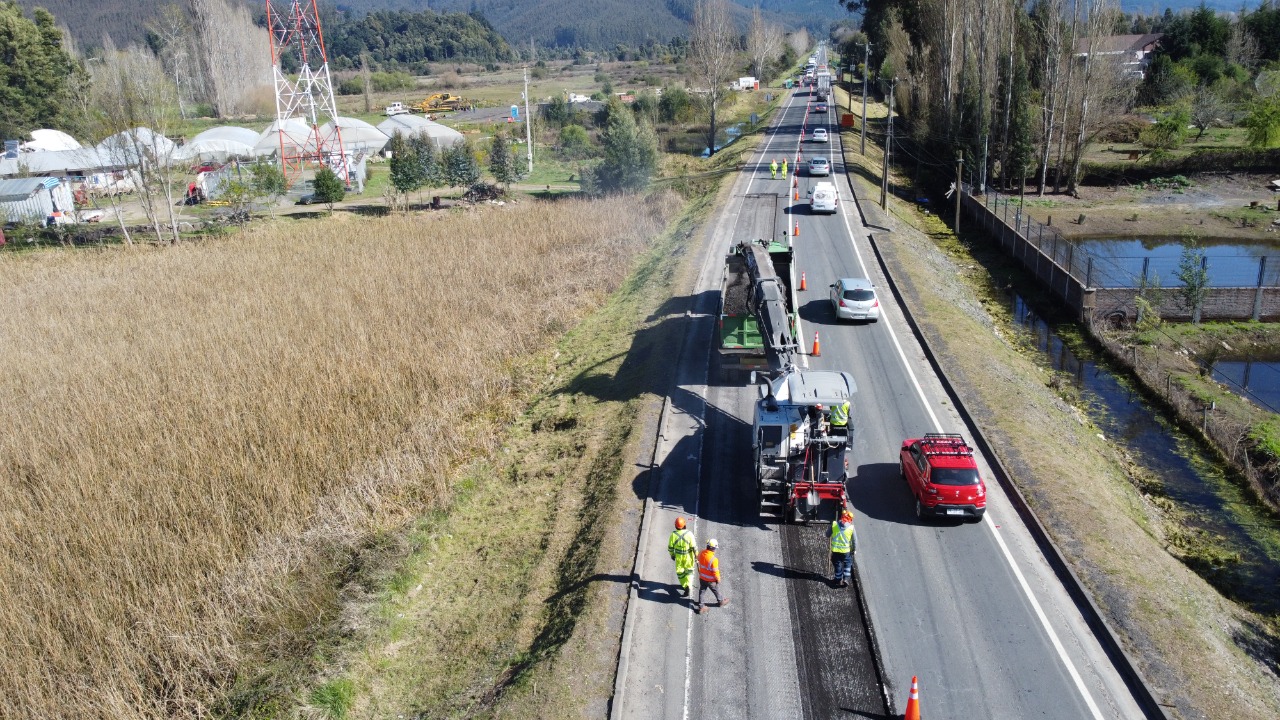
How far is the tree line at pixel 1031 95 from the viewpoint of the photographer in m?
53.5

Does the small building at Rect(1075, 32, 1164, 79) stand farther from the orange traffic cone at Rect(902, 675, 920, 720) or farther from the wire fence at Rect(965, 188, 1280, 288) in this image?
the orange traffic cone at Rect(902, 675, 920, 720)

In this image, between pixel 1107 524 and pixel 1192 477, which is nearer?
pixel 1107 524

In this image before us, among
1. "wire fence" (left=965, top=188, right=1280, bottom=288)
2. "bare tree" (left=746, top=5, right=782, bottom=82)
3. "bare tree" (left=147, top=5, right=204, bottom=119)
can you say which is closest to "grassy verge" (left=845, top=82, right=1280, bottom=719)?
"wire fence" (left=965, top=188, right=1280, bottom=288)

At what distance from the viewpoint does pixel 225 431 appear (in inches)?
913

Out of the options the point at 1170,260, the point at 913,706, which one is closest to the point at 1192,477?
the point at 913,706

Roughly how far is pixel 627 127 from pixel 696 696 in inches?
1845

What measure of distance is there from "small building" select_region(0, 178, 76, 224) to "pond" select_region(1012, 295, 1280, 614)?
60881mm

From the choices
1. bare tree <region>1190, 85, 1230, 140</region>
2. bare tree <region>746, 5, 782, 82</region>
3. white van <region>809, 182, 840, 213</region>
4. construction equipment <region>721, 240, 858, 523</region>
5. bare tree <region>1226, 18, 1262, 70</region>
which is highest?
bare tree <region>746, 5, 782, 82</region>

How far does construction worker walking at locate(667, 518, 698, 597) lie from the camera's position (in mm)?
14758

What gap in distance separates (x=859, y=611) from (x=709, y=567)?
2.77 meters

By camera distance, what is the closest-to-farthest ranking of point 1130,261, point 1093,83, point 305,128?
point 1130,261
point 1093,83
point 305,128

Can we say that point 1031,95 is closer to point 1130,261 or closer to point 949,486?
point 1130,261

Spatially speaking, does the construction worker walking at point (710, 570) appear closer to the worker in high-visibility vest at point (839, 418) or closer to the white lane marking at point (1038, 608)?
the worker in high-visibility vest at point (839, 418)

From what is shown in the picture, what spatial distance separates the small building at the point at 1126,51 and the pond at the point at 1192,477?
31305mm
